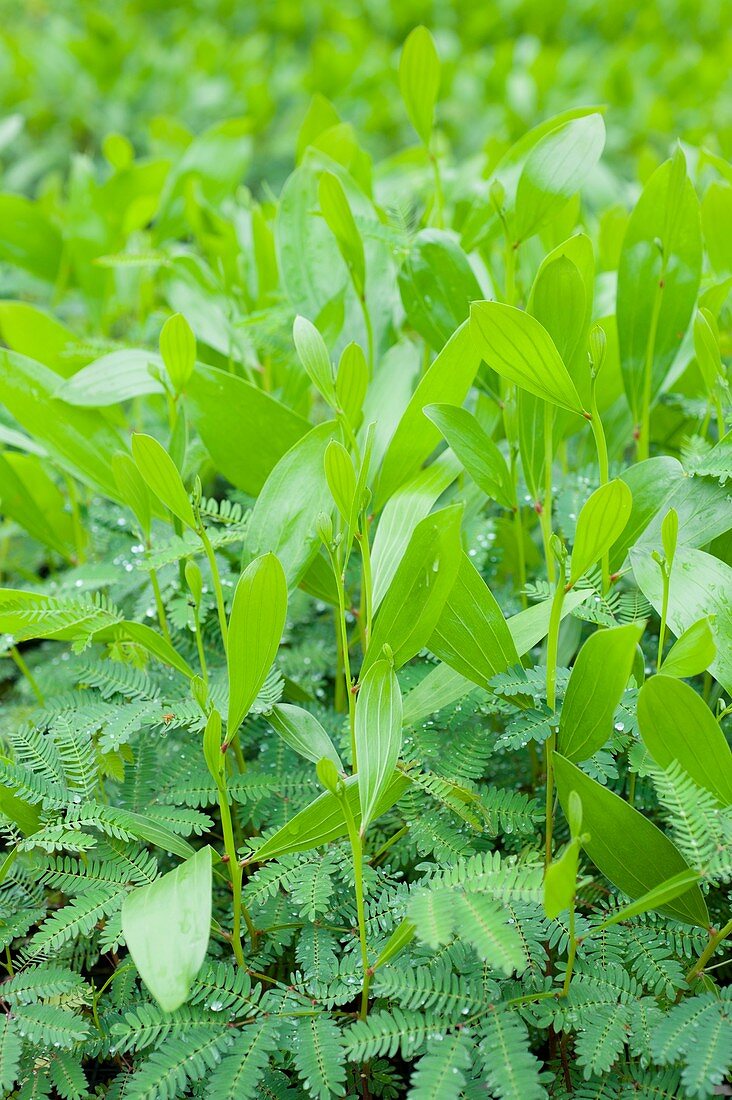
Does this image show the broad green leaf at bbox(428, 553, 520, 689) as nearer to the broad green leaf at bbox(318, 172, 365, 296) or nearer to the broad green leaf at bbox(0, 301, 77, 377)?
the broad green leaf at bbox(318, 172, 365, 296)

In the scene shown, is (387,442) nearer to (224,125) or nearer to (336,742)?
(336,742)

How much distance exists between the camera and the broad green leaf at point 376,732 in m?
0.70

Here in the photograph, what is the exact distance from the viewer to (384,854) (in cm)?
88

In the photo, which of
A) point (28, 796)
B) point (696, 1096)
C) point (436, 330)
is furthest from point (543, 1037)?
point (436, 330)

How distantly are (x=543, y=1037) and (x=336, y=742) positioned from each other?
311mm

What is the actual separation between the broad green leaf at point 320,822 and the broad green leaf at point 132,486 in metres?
0.32

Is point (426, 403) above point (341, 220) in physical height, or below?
below

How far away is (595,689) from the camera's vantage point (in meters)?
0.71

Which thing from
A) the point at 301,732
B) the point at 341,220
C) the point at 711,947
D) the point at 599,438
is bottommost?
the point at 711,947

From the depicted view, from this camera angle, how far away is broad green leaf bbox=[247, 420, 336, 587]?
0.88m

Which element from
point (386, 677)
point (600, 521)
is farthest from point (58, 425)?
point (600, 521)

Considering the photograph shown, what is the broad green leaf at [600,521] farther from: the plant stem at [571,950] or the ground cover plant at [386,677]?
the plant stem at [571,950]

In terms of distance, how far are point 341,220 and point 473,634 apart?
1.52ft

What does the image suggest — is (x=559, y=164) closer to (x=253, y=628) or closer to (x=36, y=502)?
(x=253, y=628)
